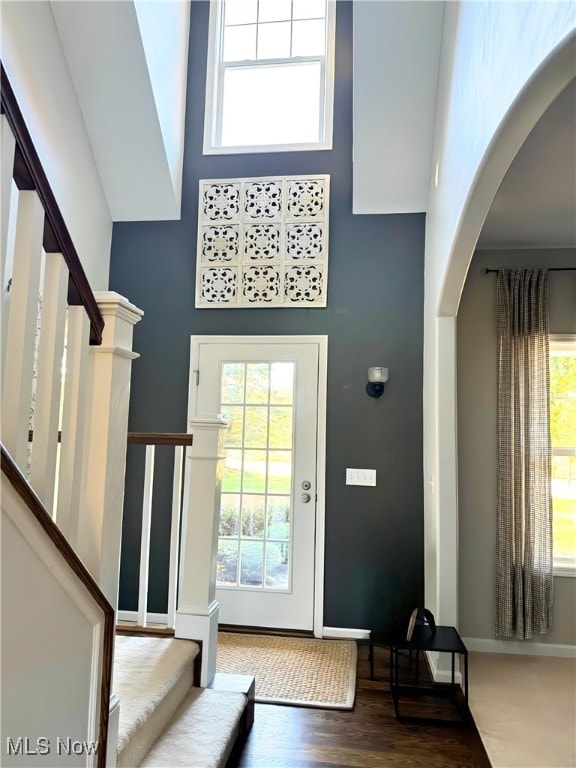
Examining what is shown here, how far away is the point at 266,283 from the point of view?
4.02 m

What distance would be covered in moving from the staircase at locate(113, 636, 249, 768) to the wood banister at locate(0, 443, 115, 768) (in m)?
0.21

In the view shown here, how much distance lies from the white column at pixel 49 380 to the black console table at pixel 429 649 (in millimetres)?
2070

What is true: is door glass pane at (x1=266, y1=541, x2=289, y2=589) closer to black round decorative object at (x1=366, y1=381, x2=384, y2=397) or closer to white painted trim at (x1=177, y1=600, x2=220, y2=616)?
black round decorative object at (x1=366, y1=381, x2=384, y2=397)

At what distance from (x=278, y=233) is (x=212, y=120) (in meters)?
1.05

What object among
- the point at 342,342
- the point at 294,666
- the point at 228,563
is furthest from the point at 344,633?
the point at 342,342

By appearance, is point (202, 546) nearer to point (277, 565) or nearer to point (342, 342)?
point (277, 565)

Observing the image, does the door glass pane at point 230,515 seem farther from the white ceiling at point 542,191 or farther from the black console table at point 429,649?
the white ceiling at point 542,191

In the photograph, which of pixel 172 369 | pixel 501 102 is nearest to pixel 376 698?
pixel 172 369

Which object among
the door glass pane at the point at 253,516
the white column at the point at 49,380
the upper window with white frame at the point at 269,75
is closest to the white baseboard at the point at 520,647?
the door glass pane at the point at 253,516

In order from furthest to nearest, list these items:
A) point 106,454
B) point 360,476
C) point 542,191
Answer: point 360,476
point 542,191
point 106,454

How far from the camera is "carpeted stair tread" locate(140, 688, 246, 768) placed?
1804 mm

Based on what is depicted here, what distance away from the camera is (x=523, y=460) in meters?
3.54

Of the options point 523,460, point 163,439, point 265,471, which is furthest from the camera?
point 265,471

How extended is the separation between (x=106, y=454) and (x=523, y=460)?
2890 millimetres
